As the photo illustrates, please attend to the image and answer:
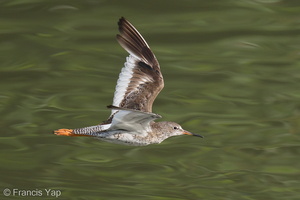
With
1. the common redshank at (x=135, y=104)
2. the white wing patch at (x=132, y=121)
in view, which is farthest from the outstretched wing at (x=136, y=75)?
the white wing patch at (x=132, y=121)

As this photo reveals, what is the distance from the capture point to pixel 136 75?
1141 centimetres

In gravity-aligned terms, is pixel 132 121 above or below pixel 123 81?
below

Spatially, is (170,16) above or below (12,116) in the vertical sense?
above

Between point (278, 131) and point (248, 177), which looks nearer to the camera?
point (248, 177)

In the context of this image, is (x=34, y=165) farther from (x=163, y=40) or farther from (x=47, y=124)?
(x=163, y=40)

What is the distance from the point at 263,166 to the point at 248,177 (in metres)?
0.38

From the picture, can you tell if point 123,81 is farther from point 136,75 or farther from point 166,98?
point 166,98

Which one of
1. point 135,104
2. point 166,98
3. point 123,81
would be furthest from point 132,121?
point 166,98

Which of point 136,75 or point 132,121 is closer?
point 132,121

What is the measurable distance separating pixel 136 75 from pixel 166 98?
2.84 m

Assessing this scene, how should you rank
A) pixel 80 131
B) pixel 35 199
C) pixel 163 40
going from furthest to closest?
1. pixel 163 40
2. pixel 35 199
3. pixel 80 131

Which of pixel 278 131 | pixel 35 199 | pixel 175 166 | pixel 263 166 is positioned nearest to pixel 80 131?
pixel 35 199

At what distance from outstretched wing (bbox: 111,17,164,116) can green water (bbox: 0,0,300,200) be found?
1.37 metres

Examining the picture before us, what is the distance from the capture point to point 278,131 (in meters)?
13.4
